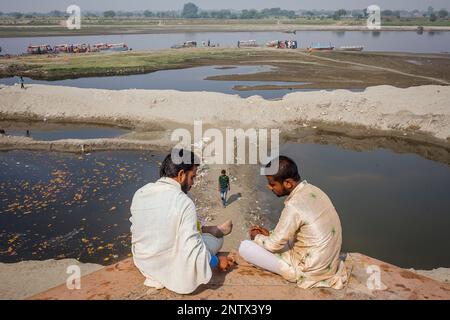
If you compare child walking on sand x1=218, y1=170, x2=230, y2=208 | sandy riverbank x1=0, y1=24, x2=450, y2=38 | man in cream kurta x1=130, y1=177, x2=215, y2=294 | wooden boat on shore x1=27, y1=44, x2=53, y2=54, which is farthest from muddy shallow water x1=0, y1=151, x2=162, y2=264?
sandy riverbank x1=0, y1=24, x2=450, y2=38

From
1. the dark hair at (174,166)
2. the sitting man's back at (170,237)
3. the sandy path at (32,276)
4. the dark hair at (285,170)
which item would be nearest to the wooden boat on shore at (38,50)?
the sandy path at (32,276)

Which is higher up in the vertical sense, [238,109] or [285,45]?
[285,45]

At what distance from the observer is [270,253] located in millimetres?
3590

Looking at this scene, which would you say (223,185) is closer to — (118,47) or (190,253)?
(190,253)

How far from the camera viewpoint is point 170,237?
3.11m

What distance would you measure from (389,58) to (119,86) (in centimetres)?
3231

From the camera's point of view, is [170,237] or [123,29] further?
[123,29]

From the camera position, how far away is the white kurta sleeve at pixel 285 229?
333 centimetres

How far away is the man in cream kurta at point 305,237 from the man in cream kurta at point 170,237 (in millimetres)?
786

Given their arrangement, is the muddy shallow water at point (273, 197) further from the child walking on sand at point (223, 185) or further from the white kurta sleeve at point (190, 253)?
the white kurta sleeve at point (190, 253)

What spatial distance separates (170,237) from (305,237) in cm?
129

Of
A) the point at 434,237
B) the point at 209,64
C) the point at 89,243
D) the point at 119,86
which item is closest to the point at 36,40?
the point at 209,64

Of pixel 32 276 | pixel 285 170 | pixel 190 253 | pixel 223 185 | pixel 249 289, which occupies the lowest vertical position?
pixel 32 276

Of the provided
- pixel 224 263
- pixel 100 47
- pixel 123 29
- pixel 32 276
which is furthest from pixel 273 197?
pixel 123 29
